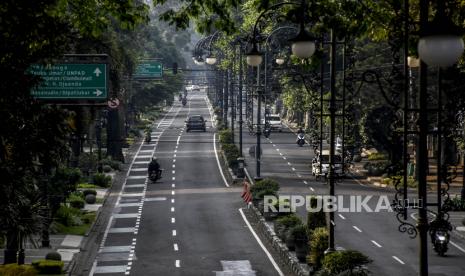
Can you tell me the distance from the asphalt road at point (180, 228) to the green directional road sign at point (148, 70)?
68.9 ft

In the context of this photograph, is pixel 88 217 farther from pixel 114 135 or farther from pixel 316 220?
pixel 114 135

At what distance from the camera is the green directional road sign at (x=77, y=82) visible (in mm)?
39312

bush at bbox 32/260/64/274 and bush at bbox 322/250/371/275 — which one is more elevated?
bush at bbox 322/250/371/275

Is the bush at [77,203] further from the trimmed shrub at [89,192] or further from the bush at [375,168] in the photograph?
the bush at [375,168]

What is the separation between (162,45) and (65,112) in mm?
160654

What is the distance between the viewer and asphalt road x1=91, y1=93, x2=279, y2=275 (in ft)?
122

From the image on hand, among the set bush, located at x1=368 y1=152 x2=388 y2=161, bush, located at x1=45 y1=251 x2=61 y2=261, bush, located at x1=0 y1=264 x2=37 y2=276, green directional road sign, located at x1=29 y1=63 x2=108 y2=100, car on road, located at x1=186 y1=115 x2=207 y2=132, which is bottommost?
bush, located at x1=45 y1=251 x2=61 y2=261

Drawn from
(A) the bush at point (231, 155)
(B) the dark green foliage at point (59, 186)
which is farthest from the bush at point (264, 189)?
(A) the bush at point (231, 155)

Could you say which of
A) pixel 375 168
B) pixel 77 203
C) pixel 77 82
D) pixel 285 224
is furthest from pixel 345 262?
pixel 375 168

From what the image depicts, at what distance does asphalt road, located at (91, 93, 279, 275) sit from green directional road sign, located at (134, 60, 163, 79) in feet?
68.9

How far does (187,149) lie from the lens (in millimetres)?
90938

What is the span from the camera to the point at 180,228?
157 ft

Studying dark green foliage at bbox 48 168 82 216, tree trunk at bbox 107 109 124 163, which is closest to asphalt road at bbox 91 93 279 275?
tree trunk at bbox 107 109 124 163

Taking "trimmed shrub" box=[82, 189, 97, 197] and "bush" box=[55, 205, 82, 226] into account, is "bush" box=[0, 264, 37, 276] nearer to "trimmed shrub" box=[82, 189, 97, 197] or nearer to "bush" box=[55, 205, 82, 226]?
"bush" box=[55, 205, 82, 226]
